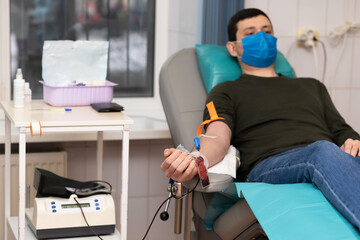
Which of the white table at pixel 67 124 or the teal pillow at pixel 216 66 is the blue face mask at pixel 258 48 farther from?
the white table at pixel 67 124

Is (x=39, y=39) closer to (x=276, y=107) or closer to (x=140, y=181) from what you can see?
(x=140, y=181)

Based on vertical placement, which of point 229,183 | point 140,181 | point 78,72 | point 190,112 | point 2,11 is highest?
point 2,11

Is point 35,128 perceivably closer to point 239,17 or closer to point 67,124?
point 67,124

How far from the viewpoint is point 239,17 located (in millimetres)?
2547

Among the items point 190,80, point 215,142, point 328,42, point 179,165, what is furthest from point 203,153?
point 328,42

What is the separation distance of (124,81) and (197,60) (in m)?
0.69

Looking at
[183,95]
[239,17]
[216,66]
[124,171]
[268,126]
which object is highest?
[239,17]

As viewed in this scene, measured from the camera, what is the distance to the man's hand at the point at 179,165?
1856 mm

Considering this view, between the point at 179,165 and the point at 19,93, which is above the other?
the point at 19,93

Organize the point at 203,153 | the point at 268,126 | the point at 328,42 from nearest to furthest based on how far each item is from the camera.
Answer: the point at 203,153 → the point at 268,126 → the point at 328,42

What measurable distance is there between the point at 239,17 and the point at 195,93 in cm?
41

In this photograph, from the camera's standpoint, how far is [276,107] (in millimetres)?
2369

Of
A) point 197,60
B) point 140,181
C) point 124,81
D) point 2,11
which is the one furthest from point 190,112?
point 2,11

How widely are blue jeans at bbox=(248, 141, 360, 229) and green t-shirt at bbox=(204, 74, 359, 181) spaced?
227mm
